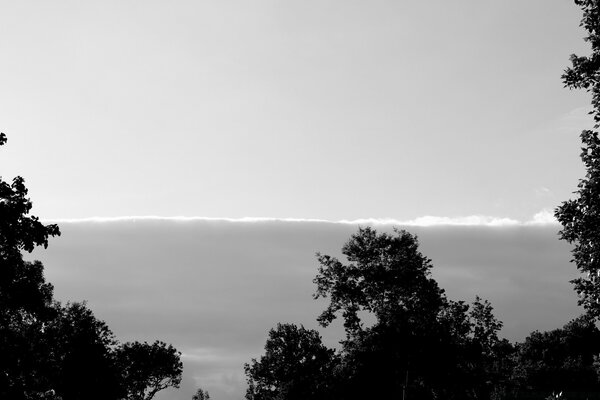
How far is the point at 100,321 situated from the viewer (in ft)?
304

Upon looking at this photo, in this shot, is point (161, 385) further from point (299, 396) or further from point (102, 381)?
point (299, 396)

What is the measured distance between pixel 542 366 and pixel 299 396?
11270 centimetres

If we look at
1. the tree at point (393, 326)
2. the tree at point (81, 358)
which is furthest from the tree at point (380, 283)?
the tree at point (81, 358)

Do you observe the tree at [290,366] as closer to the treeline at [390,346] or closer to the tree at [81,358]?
the treeline at [390,346]

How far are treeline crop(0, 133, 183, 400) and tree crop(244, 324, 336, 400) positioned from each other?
59.7ft

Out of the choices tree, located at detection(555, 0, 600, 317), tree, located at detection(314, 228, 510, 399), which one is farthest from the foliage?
tree, located at detection(555, 0, 600, 317)

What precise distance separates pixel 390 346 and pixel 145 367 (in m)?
53.7

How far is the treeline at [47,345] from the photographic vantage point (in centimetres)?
3253

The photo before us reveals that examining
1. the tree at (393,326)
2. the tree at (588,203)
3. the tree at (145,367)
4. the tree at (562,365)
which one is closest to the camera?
the tree at (588,203)

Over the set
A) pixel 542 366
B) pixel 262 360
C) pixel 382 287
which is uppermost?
pixel 382 287

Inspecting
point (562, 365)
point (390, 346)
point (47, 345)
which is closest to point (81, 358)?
point (47, 345)

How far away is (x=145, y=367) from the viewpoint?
118875 millimetres

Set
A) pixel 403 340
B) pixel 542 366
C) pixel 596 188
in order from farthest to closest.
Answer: pixel 542 366, pixel 403 340, pixel 596 188

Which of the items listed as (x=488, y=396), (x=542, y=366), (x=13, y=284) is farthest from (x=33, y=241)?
(x=542, y=366)
